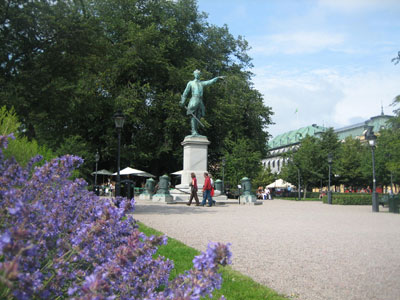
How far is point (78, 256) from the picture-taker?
2250 mm

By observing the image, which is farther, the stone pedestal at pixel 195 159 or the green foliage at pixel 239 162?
the green foliage at pixel 239 162

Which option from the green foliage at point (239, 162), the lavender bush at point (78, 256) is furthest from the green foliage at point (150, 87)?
the lavender bush at point (78, 256)

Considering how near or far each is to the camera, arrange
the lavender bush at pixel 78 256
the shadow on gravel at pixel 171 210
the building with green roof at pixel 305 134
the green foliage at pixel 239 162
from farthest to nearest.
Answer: the building with green roof at pixel 305 134
the green foliage at pixel 239 162
the shadow on gravel at pixel 171 210
the lavender bush at pixel 78 256

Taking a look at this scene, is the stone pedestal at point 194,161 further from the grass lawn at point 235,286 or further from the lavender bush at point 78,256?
the lavender bush at point 78,256

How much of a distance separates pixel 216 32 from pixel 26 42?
27.5 meters

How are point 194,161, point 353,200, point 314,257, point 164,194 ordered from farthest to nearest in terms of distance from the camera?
point 353,200
point 194,161
point 164,194
point 314,257

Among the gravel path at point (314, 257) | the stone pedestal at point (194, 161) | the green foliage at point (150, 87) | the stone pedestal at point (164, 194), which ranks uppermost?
the green foliage at point (150, 87)

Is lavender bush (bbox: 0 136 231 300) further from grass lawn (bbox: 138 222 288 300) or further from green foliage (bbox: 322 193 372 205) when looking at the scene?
green foliage (bbox: 322 193 372 205)

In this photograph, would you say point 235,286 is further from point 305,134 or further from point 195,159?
point 305,134

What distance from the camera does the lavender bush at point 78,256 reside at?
150 centimetres

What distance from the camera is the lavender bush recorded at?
1.50 meters

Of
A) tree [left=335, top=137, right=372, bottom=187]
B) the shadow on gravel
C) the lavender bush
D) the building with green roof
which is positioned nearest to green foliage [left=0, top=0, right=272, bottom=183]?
the shadow on gravel

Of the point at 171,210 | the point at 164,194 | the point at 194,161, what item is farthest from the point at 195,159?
the point at 171,210

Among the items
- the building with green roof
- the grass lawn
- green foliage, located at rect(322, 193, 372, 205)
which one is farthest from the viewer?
the building with green roof
